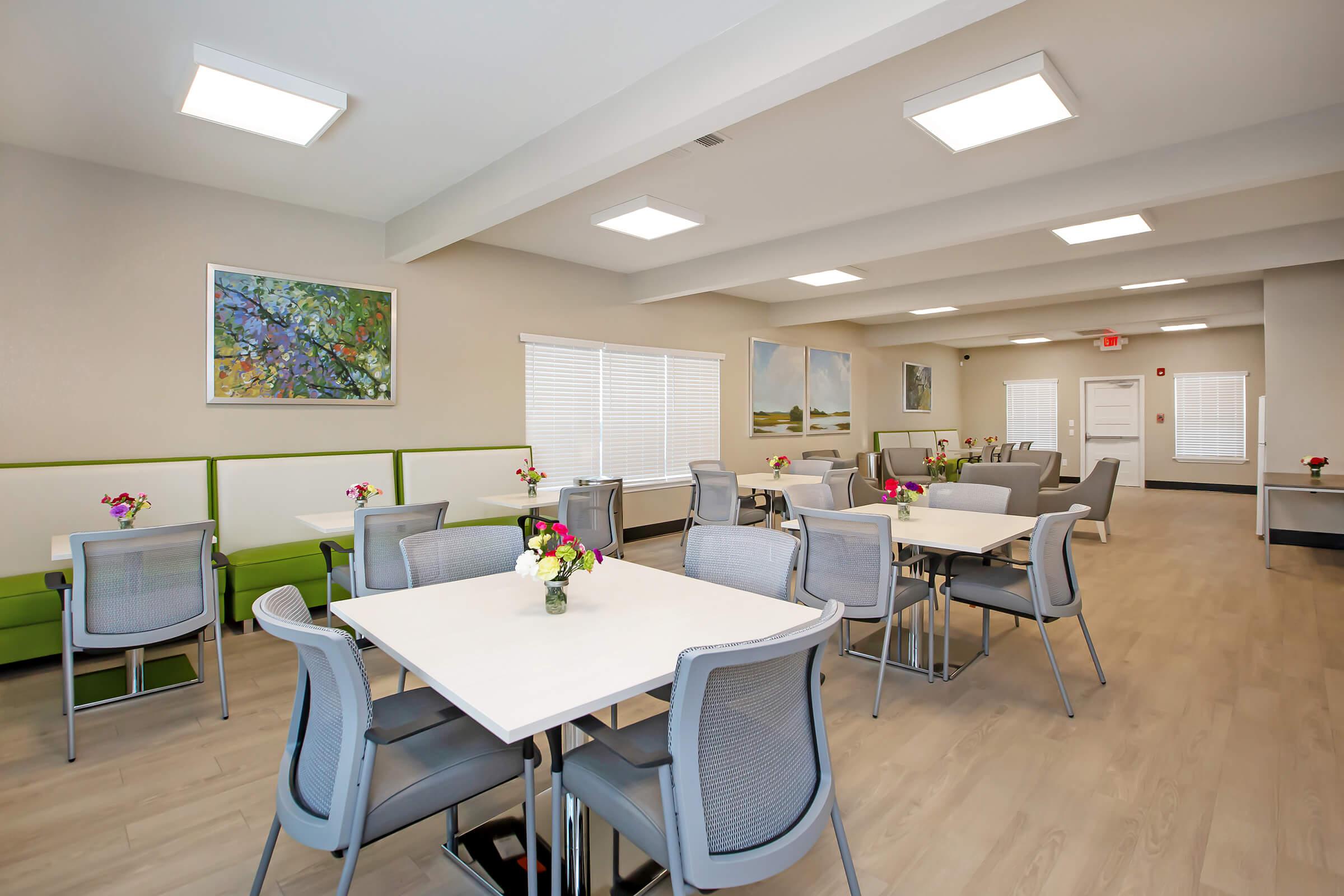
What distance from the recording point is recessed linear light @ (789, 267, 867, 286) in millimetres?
6551

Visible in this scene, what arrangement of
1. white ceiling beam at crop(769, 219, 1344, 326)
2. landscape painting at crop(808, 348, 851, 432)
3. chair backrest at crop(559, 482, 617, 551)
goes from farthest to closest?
landscape painting at crop(808, 348, 851, 432)
white ceiling beam at crop(769, 219, 1344, 326)
chair backrest at crop(559, 482, 617, 551)

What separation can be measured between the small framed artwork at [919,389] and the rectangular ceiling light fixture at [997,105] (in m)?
8.79

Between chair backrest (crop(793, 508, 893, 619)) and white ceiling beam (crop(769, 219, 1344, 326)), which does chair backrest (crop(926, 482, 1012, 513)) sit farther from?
white ceiling beam (crop(769, 219, 1344, 326))

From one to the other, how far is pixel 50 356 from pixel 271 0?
9.45 feet

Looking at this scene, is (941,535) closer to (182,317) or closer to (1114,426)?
(182,317)

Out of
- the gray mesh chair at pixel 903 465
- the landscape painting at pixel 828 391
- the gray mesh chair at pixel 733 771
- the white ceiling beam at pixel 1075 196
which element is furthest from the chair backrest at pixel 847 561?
the gray mesh chair at pixel 903 465

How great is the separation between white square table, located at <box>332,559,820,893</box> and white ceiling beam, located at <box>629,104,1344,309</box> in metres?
3.50

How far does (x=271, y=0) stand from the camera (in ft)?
7.78

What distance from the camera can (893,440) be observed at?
1109 centimetres

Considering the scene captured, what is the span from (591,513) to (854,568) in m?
2.03

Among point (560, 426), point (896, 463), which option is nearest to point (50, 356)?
point (560, 426)

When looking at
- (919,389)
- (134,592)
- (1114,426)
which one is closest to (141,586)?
(134,592)

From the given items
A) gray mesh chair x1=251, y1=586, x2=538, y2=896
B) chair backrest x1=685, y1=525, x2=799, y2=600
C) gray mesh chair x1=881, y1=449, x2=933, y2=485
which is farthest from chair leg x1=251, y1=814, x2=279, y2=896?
gray mesh chair x1=881, y1=449, x2=933, y2=485

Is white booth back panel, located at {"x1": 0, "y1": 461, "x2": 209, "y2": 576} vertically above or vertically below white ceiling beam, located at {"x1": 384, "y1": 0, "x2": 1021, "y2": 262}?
below
